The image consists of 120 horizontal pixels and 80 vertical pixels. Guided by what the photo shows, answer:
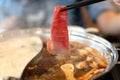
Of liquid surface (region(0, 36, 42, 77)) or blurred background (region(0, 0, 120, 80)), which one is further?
blurred background (region(0, 0, 120, 80))

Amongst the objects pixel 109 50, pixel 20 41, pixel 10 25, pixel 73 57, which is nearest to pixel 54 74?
pixel 73 57

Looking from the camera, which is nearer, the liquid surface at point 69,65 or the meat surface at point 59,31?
the liquid surface at point 69,65

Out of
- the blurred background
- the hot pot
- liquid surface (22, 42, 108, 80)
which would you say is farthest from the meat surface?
the blurred background

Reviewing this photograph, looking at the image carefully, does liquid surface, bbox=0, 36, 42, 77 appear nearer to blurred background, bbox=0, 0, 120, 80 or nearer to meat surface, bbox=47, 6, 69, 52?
meat surface, bbox=47, 6, 69, 52

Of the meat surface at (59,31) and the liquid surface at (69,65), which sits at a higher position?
the meat surface at (59,31)

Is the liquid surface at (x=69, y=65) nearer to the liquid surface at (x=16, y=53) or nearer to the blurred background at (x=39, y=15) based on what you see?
the liquid surface at (x=16, y=53)

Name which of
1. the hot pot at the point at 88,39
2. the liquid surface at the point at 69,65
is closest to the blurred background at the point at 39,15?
the hot pot at the point at 88,39

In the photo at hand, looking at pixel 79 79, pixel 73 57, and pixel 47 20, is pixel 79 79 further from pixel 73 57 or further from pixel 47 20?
pixel 47 20

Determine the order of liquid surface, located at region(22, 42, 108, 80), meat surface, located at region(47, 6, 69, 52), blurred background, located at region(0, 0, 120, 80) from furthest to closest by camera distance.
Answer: blurred background, located at region(0, 0, 120, 80) < meat surface, located at region(47, 6, 69, 52) < liquid surface, located at region(22, 42, 108, 80)

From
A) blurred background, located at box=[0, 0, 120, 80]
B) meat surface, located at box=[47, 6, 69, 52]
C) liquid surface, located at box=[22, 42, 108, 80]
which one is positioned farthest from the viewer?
blurred background, located at box=[0, 0, 120, 80]
